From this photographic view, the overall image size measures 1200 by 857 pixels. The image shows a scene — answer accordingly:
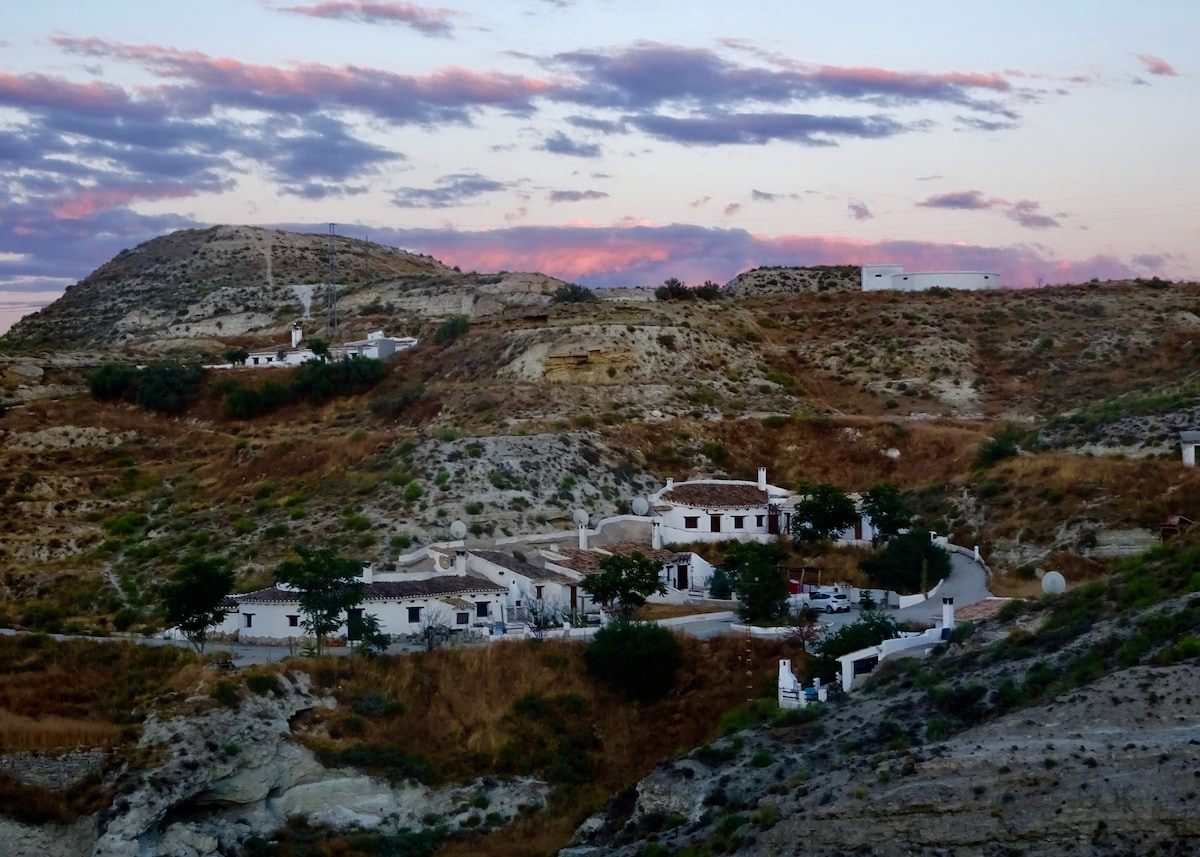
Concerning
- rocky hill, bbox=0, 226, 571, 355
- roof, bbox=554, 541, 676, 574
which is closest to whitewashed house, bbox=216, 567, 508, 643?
roof, bbox=554, 541, 676, 574

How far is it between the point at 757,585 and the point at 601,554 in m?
7.12

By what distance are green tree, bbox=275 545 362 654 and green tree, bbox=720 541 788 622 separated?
32.4 ft

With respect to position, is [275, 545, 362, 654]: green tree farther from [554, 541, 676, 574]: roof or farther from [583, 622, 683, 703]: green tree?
[554, 541, 676, 574]: roof

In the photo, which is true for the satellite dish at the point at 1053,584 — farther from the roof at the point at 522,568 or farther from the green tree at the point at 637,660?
the roof at the point at 522,568

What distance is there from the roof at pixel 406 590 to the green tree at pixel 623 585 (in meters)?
2.96

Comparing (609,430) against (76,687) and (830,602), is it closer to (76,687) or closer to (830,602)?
(830,602)

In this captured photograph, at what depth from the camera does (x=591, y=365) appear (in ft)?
216

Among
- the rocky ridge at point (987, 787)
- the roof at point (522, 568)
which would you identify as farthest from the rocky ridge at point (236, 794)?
the roof at point (522, 568)

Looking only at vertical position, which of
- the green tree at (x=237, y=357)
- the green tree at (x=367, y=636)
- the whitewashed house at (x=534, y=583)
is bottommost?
the green tree at (x=367, y=636)

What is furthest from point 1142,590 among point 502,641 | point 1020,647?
point 502,641

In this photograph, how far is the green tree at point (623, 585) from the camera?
38781 millimetres

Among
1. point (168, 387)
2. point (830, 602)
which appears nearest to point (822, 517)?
point (830, 602)

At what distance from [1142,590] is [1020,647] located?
2465 mm

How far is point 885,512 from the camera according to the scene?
45.3 metres
